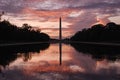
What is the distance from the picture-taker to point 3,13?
303ft

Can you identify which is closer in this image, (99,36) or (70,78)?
(70,78)

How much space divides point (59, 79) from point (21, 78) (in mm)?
1714

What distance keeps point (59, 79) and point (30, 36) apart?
4749 inches

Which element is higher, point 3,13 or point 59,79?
point 3,13

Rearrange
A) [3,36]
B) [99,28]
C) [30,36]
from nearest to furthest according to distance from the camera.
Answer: [3,36] < [99,28] < [30,36]

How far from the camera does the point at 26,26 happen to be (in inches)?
5965

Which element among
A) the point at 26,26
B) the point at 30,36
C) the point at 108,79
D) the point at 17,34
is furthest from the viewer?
the point at 26,26

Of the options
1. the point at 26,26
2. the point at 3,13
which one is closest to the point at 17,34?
the point at 3,13

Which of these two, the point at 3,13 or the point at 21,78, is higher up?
the point at 3,13

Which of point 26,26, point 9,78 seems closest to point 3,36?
point 26,26

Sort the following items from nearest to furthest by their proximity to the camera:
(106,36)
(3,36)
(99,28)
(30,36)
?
(3,36) → (106,36) → (99,28) → (30,36)

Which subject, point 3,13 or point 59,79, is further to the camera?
point 3,13

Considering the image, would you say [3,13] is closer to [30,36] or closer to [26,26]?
[30,36]

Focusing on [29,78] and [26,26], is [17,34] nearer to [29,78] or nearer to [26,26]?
[26,26]
